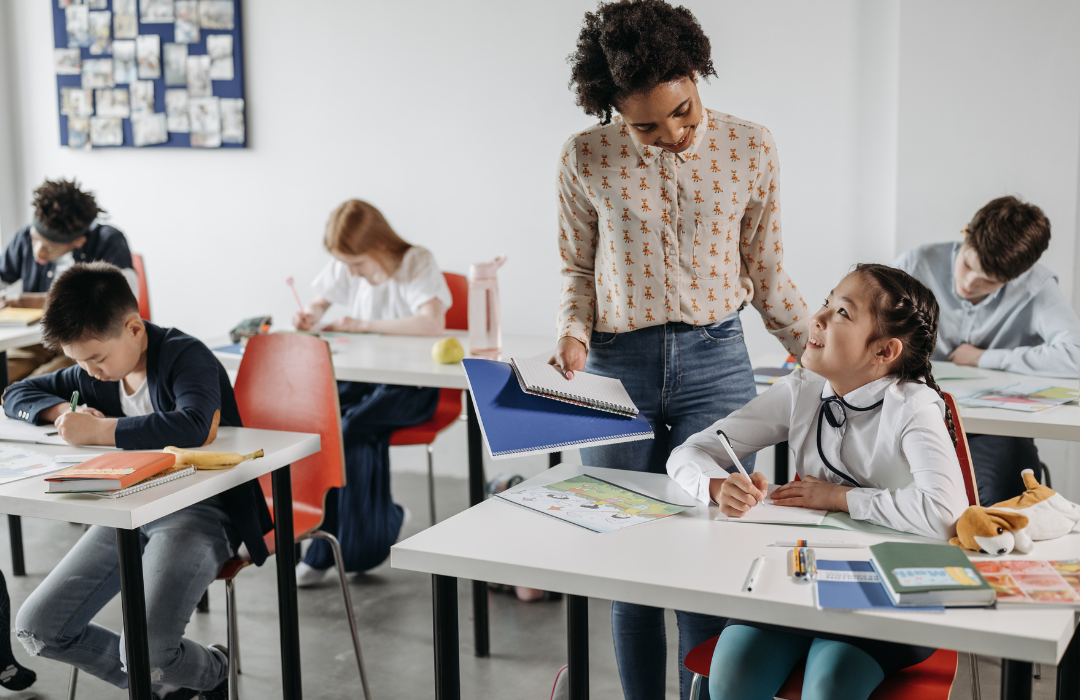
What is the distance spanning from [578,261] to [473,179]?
7.28 ft

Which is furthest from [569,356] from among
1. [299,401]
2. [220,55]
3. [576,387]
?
[220,55]

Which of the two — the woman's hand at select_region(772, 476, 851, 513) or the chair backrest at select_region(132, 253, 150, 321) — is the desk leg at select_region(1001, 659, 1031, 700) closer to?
the woman's hand at select_region(772, 476, 851, 513)

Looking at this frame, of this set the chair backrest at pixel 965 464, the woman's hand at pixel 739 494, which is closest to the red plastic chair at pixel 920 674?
the chair backrest at pixel 965 464

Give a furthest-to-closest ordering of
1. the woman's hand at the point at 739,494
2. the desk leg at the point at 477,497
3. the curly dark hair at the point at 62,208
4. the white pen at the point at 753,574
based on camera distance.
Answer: the curly dark hair at the point at 62,208, the desk leg at the point at 477,497, the woman's hand at the point at 739,494, the white pen at the point at 753,574

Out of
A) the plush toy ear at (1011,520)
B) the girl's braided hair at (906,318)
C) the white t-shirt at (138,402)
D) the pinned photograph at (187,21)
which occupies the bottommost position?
the plush toy ear at (1011,520)

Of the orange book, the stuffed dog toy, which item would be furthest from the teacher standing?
the orange book

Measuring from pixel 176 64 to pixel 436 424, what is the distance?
7.91ft

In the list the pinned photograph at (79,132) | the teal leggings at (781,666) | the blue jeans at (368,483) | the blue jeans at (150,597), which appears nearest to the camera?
the teal leggings at (781,666)

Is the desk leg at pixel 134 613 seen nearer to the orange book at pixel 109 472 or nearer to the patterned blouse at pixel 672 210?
the orange book at pixel 109 472

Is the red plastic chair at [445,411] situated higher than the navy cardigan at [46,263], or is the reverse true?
the navy cardigan at [46,263]

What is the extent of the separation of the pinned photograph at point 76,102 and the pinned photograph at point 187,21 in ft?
2.07

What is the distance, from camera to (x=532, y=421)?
155 centimetres

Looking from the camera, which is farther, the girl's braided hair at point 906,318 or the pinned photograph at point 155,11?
the pinned photograph at point 155,11

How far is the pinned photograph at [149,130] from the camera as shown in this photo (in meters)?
4.46
